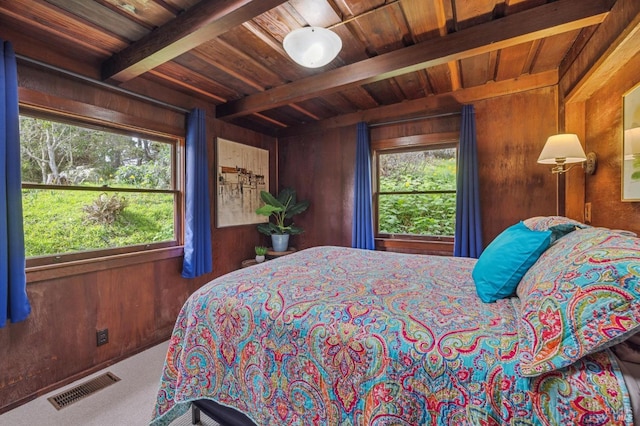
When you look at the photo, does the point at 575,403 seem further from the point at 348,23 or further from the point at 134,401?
the point at 134,401

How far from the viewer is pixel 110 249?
7.99 ft

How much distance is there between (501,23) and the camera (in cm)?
176

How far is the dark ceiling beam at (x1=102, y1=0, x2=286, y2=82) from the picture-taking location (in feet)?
4.85

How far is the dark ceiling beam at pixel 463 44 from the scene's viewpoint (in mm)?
1613

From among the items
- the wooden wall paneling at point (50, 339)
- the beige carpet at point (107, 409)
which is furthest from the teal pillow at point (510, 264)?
the wooden wall paneling at point (50, 339)

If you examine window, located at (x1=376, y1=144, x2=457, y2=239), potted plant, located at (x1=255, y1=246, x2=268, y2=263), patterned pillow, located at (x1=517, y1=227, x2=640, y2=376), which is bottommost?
potted plant, located at (x1=255, y1=246, x2=268, y2=263)

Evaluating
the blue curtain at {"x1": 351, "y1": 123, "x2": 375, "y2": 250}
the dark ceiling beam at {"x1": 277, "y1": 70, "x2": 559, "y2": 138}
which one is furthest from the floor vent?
the dark ceiling beam at {"x1": 277, "y1": 70, "x2": 559, "y2": 138}

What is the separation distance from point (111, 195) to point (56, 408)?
1.55 m

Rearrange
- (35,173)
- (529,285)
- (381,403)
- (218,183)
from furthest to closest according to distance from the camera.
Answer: (218,183)
(35,173)
(529,285)
(381,403)

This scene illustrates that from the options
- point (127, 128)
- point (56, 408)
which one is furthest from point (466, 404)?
point (127, 128)

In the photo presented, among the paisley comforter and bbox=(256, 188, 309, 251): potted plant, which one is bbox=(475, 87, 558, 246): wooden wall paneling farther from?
bbox=(256, 188, 309, 251): potted plant

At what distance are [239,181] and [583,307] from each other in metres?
3.37

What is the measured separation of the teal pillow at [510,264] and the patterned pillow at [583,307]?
0.28 metres

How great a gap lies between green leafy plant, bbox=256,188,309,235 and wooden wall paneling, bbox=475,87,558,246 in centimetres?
214
